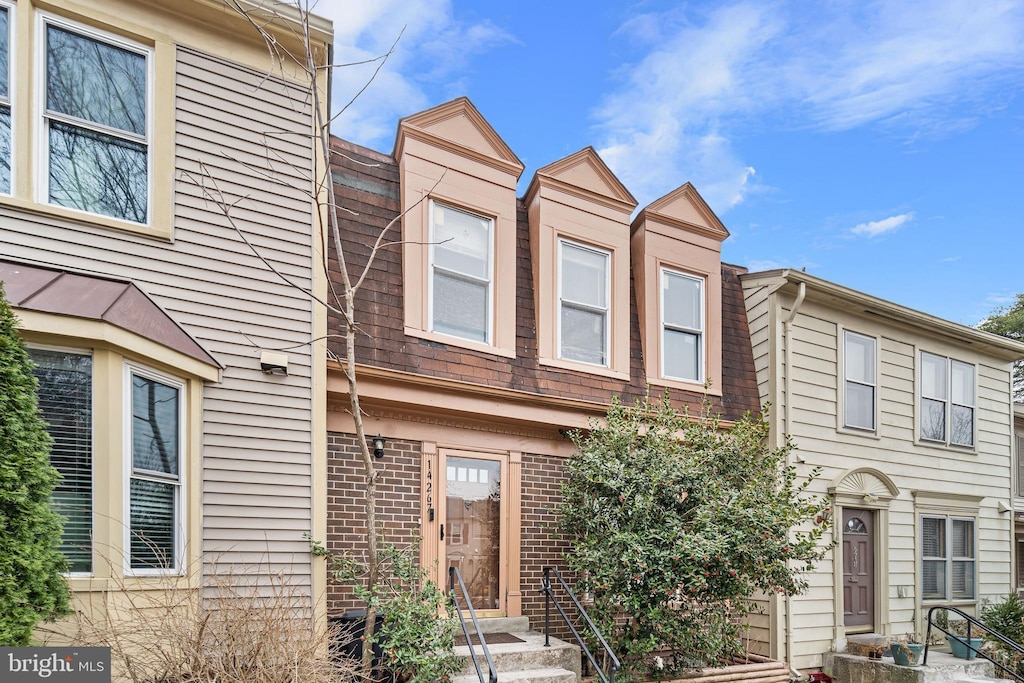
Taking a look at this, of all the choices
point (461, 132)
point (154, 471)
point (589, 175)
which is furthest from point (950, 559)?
point (154, 471)

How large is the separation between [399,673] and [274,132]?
16.2 ft

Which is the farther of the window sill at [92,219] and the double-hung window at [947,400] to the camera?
the double-hung window at [947,400]

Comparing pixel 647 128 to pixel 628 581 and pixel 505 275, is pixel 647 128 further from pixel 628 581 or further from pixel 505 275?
pixel 628 581

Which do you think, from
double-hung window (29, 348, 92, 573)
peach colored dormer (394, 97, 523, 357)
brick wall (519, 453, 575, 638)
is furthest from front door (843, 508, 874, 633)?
double-hung window (29, 348, 92, 573)

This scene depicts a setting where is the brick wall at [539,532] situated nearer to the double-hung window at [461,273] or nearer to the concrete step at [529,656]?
the concrete step at [529,656]

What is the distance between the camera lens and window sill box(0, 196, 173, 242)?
5945 mm

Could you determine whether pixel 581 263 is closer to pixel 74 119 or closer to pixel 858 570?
pixel 74 119

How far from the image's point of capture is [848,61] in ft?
50.4

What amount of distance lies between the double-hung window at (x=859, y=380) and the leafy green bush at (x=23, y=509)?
34.6ft

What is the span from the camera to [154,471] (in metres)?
6.19

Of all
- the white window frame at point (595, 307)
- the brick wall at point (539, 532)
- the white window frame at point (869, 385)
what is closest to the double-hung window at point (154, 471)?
the brick wall at point (539, 532)

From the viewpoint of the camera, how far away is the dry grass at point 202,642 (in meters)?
5.18

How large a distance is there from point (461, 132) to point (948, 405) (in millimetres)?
9989

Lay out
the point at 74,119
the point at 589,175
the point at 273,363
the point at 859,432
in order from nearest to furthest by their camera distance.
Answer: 1. the point at 74,119
2. the point at 273,363
3. the point at 589,175
4. the point at 859,432
